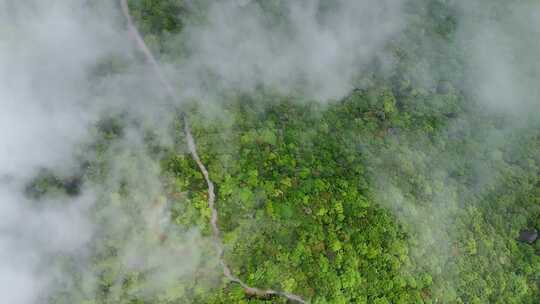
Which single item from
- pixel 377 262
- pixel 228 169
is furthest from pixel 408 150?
pixel 228 169

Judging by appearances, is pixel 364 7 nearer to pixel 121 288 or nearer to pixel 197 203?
pixel 197 203

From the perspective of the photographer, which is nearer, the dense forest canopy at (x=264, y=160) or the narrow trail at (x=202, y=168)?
the dense forest canopy at (x=264, y=160)

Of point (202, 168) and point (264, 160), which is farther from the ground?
point (264, 160)

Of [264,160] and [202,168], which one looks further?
[264,160]

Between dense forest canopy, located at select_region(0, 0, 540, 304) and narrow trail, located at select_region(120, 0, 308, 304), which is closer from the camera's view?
dense forest canopy, located at select_region(0, 0, 540, 304)
